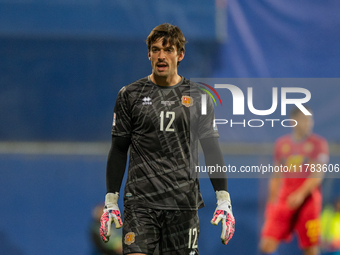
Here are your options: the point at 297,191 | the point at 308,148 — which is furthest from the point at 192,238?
the point at 308,148

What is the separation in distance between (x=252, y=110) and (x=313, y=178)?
95 centimetres

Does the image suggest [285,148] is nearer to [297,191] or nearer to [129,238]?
[297,191]

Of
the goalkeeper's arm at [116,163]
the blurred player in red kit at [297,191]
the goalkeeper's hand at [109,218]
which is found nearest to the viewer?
the goalkeeper's hand at [109,218]

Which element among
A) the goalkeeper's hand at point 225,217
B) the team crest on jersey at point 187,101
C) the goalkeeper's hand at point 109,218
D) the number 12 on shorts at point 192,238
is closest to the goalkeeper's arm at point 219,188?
the goalkeeper's hand at point 225,217

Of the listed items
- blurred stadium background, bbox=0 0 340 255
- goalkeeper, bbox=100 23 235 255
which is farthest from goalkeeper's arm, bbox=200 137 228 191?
blurred stadium background, bbox=0 0 340 255

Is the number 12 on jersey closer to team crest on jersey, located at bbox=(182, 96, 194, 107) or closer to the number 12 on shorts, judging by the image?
team crest on jersey, located at bbox=(182, 96, 194, 107)

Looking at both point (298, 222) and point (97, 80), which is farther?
point (97, 80)

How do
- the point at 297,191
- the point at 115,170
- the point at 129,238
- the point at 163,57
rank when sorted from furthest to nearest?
1. the point at 297,191
2. the point at 115,170
3. the point at 163,57
4. the point at 129,238

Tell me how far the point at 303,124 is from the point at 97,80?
228cm

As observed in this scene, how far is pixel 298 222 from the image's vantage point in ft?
17.1

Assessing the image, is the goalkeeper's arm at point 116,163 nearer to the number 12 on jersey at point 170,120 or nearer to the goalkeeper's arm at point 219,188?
the number 12 on jersey at point 170,120

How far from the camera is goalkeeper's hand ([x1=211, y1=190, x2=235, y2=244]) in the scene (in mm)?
3289

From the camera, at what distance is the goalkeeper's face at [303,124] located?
523 centimetres

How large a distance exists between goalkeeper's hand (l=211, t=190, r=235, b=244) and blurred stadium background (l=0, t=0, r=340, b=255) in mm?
1793
